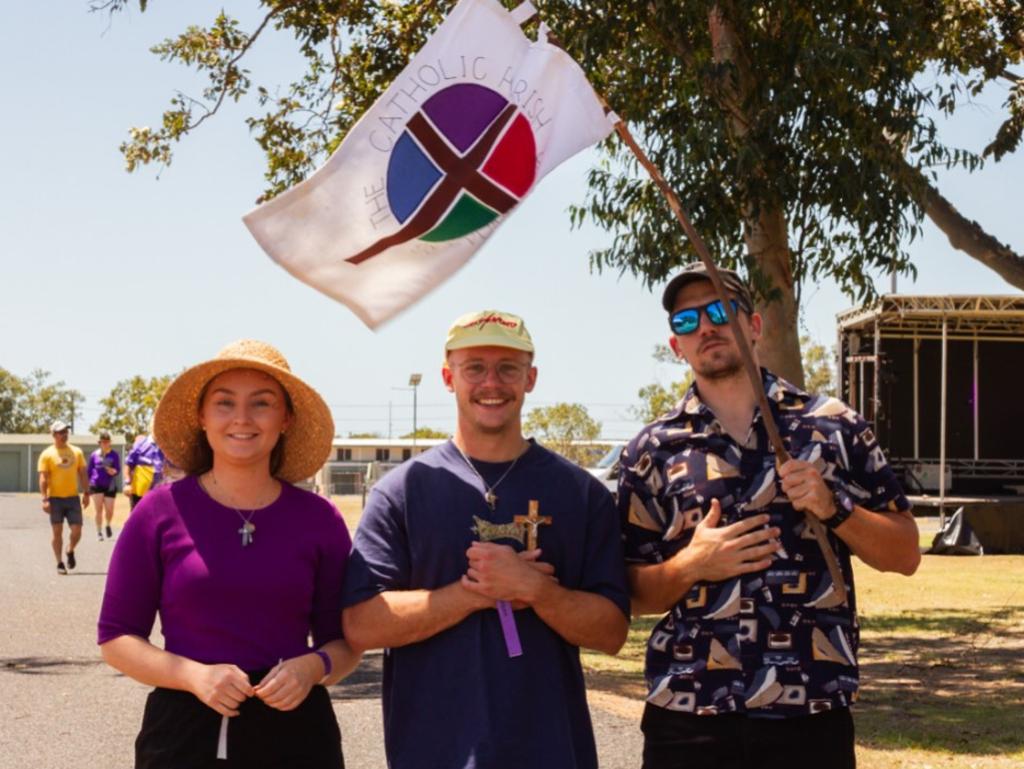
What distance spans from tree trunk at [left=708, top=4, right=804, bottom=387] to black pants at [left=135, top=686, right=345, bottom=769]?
6.90 m

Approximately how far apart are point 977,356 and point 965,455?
194cm

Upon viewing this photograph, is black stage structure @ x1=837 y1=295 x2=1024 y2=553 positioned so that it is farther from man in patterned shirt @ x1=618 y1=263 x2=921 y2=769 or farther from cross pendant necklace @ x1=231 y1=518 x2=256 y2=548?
cross pendant necklace @ x1=231 y1=518 x2=256 y2=548

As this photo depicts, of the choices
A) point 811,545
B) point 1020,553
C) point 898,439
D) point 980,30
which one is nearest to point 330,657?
point 811,545

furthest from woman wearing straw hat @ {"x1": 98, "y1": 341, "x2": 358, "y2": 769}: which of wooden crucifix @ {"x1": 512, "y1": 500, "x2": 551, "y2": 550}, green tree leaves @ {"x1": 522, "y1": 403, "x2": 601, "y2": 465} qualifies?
green tree leaves @ {"x1": 522, "y1": 403, "x2": 601, "y2": 465}

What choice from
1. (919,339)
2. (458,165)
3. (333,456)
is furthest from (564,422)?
(458,165)

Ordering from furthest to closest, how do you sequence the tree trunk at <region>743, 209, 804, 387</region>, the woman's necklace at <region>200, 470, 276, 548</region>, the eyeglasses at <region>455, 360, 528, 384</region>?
the tree trunk at <region>743, 209, 804, 387</region>, the eyeglasses at <region>455, 360, 528, 384</region>, the woman's necklace at <region>200, 470, 276, 548</region>

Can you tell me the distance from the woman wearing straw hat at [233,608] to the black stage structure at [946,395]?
75.8 feet

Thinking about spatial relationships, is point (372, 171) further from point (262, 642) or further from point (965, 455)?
point (965, 455)

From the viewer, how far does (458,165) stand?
450 centimetres

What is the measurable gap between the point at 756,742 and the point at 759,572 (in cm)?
45

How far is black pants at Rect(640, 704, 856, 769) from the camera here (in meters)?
3.88

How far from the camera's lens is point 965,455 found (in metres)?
28.2

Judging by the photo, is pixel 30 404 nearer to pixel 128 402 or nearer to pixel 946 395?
pixel 128 402

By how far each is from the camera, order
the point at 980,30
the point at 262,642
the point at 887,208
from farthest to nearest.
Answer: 1. the point at 980,30
2. the point at 887,208
3. the point at 262,642
